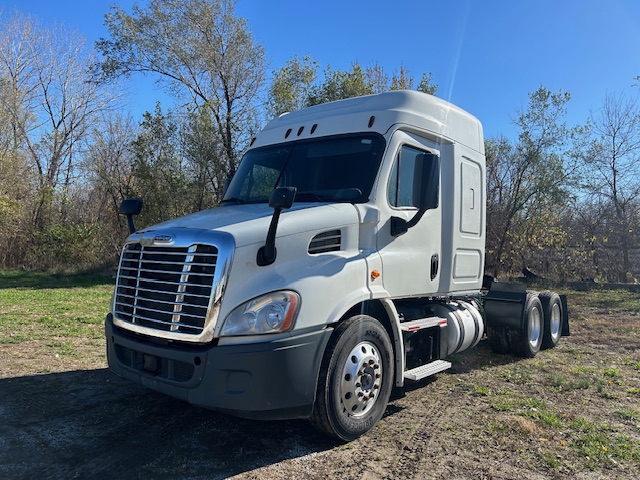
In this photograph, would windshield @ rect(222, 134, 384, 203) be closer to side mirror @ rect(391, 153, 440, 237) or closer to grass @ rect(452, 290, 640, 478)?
side mirror @ rect(391, 153, 440, 237)

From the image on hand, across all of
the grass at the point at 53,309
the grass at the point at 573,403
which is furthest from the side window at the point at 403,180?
the grass at the point at 53,309

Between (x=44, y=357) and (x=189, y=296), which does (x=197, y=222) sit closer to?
(x=189, y=296)

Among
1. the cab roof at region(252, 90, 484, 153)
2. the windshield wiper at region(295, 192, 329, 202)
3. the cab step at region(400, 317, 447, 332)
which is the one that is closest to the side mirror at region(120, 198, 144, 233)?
the cab roof at region(252, 90, 484, 153)

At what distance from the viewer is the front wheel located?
3.79 metres

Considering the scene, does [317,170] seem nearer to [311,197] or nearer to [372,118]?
[311,197]

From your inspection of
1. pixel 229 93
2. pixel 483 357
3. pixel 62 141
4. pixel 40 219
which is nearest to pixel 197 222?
pixel 483 357

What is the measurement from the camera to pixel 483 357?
7.38 metres

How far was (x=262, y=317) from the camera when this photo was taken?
3.51 metres

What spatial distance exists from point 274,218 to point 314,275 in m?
0.55

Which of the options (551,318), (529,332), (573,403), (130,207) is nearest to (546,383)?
(573,403)

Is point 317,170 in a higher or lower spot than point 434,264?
higher

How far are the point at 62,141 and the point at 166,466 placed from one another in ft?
103

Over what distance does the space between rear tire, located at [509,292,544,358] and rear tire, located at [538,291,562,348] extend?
0.66 ft

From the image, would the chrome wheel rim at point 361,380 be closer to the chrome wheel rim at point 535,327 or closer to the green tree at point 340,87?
the chrome wheel rim at point 535,327
